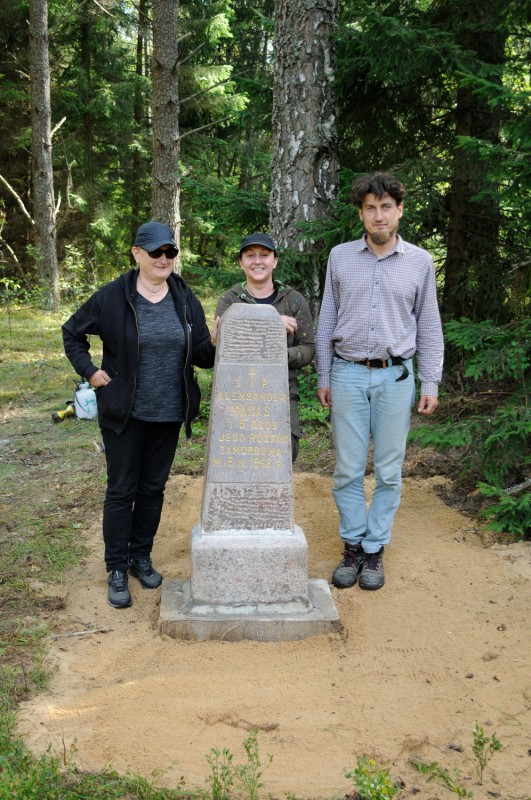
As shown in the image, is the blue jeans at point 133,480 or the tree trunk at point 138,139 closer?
the blue jeans at point 133,480

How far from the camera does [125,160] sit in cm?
2031

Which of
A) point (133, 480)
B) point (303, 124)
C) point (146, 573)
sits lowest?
point (146, 573)

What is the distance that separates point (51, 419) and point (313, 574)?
4.91 metres

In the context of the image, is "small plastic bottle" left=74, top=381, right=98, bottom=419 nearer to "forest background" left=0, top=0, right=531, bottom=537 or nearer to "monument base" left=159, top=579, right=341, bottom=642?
"forest background" left=0, top=0, right=531, bottom=537

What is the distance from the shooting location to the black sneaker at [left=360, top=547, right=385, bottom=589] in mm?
4254

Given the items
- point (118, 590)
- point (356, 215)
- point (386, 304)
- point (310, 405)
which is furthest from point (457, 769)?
point (310, 405)

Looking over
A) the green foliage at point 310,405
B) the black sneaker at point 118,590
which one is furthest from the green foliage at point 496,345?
the black sneaker at point 118,590

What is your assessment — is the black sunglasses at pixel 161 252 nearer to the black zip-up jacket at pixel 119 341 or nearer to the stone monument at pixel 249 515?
the black zip-up jacket at pixel 119 341

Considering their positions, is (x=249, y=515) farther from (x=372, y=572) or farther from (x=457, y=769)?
(x=457, y=769)

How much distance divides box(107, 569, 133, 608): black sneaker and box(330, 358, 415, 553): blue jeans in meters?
1.40

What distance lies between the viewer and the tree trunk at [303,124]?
22.5ft

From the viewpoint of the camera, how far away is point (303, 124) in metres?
7.05

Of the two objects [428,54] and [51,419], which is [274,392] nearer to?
[428,54]

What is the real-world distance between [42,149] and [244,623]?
14.2 meters
